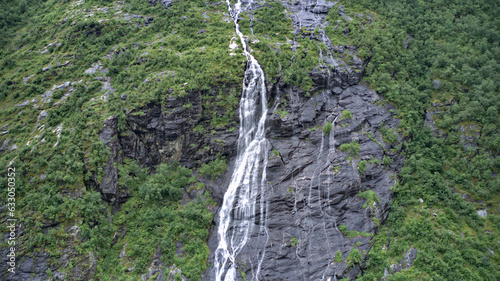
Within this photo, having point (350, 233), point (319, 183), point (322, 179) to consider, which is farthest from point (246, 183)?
point (350, 233)

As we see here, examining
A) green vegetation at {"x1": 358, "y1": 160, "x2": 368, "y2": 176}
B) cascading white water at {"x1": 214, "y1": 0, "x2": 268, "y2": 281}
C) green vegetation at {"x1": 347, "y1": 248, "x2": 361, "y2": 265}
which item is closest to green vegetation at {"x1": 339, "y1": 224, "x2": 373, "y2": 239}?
green vegetation at {"x1": 347, "y1": 248, "x2": 361, "y2": 265}

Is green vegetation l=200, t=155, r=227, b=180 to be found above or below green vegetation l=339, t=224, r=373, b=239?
above

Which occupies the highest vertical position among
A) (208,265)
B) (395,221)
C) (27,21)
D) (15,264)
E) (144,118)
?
(27,21)

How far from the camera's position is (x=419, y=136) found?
98.9ft

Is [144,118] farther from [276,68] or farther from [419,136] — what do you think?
[419,136]

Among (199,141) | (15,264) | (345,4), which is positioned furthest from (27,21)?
(345,4)

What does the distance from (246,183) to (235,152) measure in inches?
144

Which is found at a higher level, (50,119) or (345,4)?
(345,4)

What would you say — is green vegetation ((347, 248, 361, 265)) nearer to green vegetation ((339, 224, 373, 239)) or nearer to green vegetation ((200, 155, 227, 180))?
green vegetation ((339, 224, 373, 239))

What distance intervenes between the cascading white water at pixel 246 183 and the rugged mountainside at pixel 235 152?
70 centimetres

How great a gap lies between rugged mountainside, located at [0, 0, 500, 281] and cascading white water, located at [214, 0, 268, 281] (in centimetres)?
70

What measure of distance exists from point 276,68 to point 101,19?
25112mm

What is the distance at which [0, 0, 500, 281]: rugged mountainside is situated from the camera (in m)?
23.8

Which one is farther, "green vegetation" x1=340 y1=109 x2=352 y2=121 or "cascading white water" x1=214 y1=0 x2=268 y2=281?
"green vegetation" x1=340 y1=109 x2=352 y2=121
